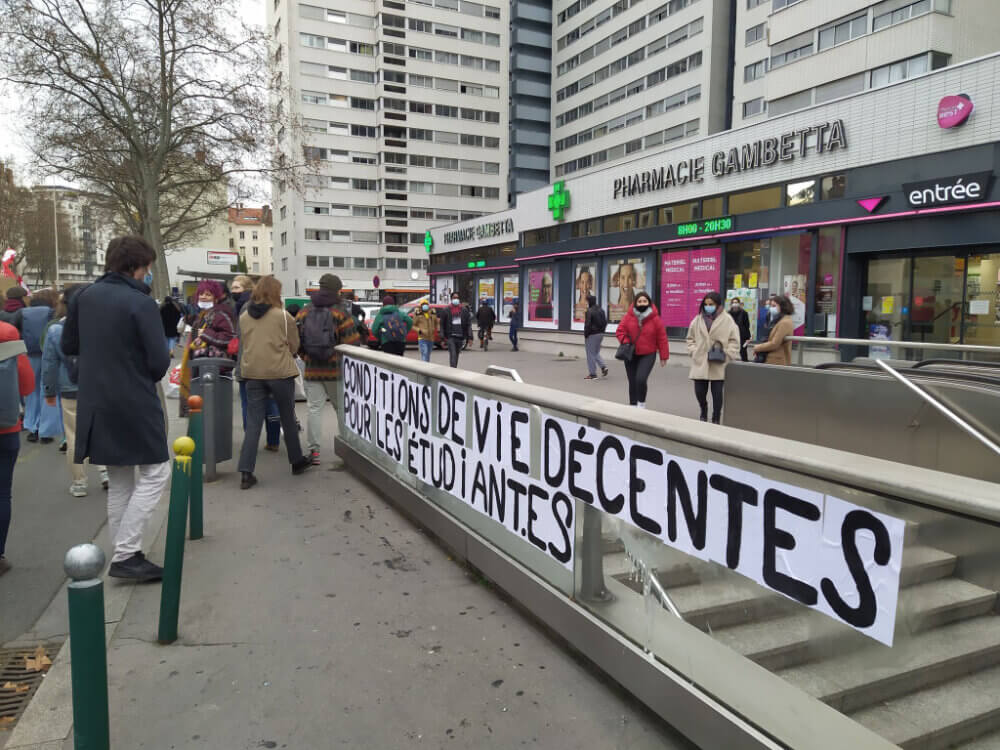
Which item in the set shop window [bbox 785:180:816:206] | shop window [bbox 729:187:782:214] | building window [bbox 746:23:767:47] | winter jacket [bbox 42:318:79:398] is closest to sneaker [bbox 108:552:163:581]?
winter jacket [bbox 42:318:79:398]

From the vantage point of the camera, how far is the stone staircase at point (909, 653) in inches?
67.6

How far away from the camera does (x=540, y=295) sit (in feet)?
87.4

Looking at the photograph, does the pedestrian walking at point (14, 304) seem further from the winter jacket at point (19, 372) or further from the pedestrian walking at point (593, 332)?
the pedestrian walking at point (593, 332)

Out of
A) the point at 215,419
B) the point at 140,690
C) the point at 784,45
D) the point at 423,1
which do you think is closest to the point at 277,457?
the point at 215,419

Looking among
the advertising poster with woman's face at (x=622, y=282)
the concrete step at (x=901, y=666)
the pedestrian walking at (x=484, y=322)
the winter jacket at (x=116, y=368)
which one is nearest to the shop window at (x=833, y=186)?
the advertising poster with woman's face at (x=622, y=282)

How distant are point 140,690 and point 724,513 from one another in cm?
253

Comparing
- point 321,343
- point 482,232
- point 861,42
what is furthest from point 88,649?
point 861,42

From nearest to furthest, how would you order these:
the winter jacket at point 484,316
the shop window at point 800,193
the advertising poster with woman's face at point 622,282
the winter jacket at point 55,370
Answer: the winter jacket at point 55,370 < the shop window at point 800,193 < the advertising poster with woman's face at point 622,282 < the winter jacket at point 484,316

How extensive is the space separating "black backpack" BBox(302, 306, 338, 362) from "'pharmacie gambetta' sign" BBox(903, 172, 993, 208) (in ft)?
38.6

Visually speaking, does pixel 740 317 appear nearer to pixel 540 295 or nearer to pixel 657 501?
pixel 657 501

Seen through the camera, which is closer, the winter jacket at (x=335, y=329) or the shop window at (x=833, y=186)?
the winter jacket at (x=335, y=329)

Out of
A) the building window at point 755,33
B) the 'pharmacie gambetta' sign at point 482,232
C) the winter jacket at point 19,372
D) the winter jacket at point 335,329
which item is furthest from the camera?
the building window at point 755,33

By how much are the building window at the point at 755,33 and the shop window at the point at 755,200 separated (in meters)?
30.1

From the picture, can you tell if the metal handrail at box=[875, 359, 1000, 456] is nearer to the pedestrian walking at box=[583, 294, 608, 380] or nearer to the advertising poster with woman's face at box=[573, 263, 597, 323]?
the pedestrian walking at box=[583, 294, 608, 380]
